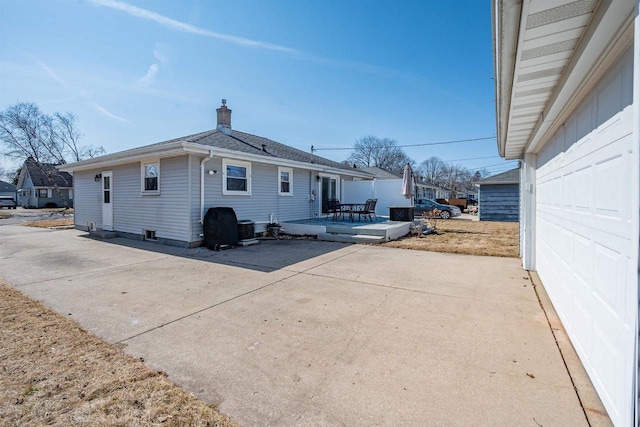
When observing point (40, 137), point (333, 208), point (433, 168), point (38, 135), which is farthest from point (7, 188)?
point (433, 168)

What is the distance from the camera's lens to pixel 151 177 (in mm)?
9883

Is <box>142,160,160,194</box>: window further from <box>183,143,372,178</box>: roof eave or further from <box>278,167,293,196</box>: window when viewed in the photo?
Answer: <box>278,167,293,196</box>: window

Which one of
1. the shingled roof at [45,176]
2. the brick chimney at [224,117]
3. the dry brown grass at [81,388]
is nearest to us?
the dry brown grass at [81,388]

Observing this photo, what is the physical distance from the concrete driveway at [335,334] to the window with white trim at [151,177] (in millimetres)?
3660

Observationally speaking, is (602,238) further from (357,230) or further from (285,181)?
(285,181)

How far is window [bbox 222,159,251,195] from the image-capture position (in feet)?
31.4

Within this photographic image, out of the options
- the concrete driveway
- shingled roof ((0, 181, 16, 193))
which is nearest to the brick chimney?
the concrete driveway

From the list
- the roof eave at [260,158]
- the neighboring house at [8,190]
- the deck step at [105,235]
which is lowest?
the deck step at [105,235]

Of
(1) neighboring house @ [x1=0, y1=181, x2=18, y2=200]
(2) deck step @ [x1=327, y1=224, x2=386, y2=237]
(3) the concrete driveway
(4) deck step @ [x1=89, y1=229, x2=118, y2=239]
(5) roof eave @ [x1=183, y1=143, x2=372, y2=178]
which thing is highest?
(1) neighboring house @ [x1=0, y1=181, x2=18, y2=200]

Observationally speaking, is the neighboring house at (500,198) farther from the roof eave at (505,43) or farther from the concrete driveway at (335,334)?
the roof eave at (505,43)

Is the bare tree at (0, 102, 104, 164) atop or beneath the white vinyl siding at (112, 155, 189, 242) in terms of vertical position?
atop

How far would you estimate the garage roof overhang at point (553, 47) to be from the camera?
1.58 metres

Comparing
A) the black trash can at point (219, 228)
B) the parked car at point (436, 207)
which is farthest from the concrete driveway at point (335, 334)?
the parked car at point (436, 207)

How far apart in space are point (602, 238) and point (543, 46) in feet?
Result: 4.55
